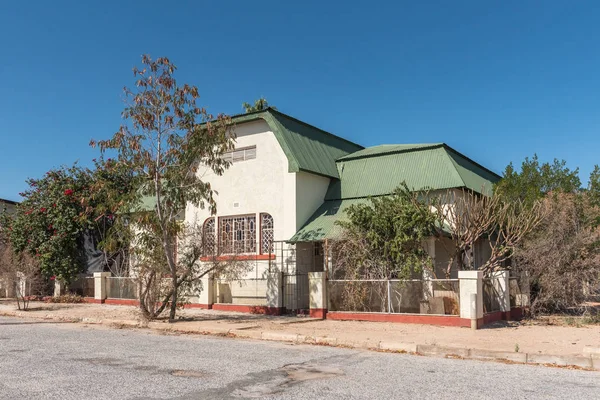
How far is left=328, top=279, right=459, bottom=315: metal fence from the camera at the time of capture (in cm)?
1469

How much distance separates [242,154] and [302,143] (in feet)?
7.73

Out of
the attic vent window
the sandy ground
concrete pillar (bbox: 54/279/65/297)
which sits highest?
the attic vent window

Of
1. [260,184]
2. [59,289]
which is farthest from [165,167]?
[59,289]

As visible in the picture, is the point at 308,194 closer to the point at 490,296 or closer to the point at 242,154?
the point at 242,154

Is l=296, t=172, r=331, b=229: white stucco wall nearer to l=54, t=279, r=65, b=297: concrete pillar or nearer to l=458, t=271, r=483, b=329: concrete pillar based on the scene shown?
l=458, t=271, r=483, b=329: concrete pillar

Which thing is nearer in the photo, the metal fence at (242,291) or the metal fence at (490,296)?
the metal fence at (490,296)

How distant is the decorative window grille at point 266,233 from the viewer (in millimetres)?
19797

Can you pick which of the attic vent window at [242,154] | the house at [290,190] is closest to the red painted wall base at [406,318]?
the house at [290,190]

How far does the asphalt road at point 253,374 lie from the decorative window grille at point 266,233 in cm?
787

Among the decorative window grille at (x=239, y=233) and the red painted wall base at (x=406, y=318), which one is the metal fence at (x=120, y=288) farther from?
the red painted wall base at (x=406, y=318)

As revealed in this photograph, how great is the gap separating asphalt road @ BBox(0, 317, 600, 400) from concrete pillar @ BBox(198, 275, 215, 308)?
794cm

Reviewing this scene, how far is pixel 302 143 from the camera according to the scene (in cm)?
2061

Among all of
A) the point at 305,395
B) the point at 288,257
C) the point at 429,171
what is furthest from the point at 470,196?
the point at 305,395

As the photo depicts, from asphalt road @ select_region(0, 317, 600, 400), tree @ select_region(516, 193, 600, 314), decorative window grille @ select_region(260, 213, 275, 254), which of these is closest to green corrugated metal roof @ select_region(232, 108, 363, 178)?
decorative window grille @ select_region(260, 213, 275, 254)
